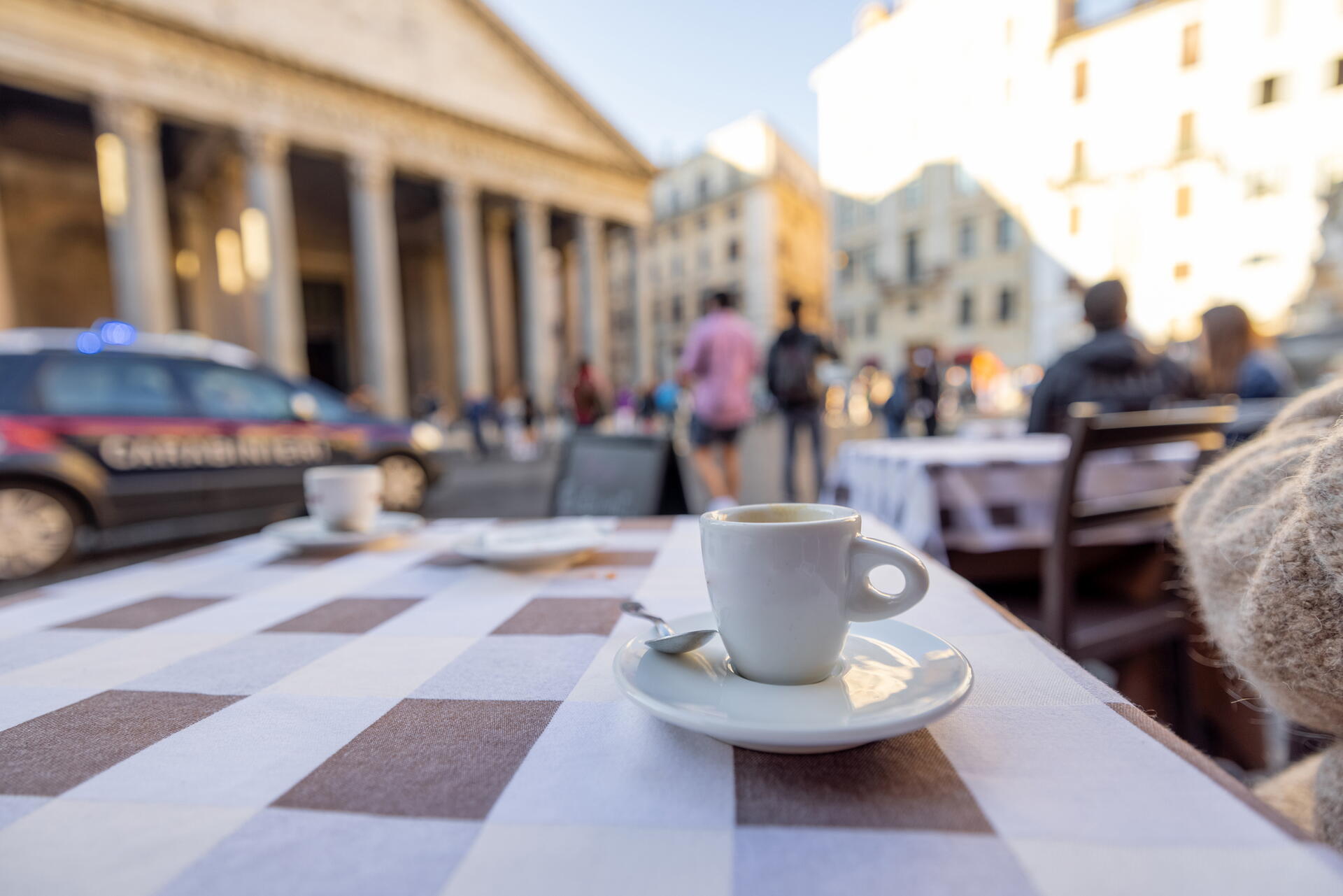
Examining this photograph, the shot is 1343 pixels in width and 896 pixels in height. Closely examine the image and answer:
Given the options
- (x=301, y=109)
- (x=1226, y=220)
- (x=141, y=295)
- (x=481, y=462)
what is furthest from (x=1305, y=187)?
(x=141, y=295)

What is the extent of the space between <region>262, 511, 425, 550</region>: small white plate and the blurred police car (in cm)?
371

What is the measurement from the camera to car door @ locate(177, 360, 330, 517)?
4.45m

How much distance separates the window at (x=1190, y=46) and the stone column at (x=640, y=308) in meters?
16.2

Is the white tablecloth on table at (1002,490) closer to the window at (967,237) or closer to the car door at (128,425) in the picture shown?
the car door at (128,425)

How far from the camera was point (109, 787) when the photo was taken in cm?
43

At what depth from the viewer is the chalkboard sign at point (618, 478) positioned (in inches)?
103

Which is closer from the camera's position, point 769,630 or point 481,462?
point 769,630

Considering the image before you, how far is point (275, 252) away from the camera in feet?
41.3

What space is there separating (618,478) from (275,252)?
1316cm

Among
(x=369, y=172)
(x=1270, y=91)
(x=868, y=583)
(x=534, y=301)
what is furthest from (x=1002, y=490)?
(x=1270, y=91)

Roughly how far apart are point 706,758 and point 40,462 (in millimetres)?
4993

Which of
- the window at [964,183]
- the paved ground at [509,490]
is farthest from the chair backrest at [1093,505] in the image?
the window at [964,183]

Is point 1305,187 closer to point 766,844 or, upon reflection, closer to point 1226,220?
point 1226,220

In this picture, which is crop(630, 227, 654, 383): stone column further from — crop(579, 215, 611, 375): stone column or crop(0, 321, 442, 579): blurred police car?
crop(0, 321, 442, 579): blurred police car
